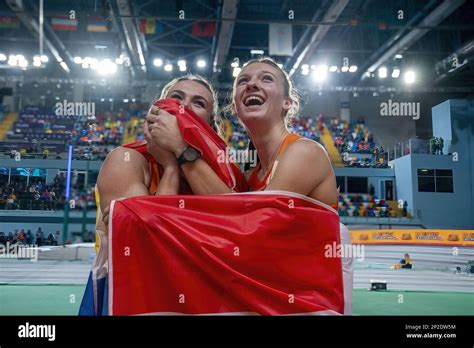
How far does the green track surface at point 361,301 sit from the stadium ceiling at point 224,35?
123 inches

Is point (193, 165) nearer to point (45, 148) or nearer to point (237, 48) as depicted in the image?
point (45, 148)

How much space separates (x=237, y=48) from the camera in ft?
41.1

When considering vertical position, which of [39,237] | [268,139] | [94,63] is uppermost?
[94,63]

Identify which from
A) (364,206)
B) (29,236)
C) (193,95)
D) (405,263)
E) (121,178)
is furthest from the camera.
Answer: (405,263)

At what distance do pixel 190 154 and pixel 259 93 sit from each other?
0.56 metres

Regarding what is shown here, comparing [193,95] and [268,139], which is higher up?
[193,95]

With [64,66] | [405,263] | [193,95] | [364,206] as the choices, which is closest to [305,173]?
[193,95]

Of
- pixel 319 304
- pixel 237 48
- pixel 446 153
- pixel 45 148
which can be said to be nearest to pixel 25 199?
pixel 45 148

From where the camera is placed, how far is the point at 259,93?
1.78 metres

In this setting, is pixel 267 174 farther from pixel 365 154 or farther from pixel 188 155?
pixel 365 154

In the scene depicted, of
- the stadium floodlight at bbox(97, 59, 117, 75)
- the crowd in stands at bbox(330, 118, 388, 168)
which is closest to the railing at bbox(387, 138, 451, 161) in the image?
the crowd in stands at bbox(330, 118, 388, 168)

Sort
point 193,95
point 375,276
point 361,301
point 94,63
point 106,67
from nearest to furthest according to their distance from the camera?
point 193,95 → point 361,301 → point 375,276 → point 106,67 → point 94,63
